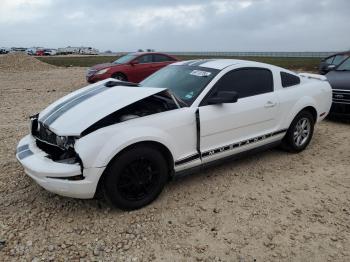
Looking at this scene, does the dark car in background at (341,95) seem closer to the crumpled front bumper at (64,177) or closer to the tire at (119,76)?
the crumpled front bumper at (64,177)

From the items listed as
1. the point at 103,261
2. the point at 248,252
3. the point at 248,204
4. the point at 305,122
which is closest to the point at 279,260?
the point at 248,252

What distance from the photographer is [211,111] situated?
4.03 metres

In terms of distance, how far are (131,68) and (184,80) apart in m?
8.39

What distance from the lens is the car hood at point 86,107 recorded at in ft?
11.2

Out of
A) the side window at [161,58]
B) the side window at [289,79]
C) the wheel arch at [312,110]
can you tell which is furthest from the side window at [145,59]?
the wheel arch at [312,110]

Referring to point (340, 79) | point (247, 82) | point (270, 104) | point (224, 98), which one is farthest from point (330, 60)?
point (224, 98)

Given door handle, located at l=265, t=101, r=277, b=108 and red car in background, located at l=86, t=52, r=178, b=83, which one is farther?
red car in background, located at l=86, t=52, r=178, b=83

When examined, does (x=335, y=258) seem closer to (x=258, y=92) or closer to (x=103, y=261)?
(x=103, y=261)

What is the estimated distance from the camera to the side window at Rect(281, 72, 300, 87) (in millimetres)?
5042

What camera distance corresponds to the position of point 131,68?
41.0 feet

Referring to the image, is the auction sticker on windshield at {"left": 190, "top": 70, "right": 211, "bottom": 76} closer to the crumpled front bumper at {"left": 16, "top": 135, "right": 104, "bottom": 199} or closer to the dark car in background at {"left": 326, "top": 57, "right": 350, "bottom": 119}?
the crumpled front bumper at {"left": 16, "top": 135, "right": 104, "bottom": 199}

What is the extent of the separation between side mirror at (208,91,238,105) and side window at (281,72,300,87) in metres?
1.42

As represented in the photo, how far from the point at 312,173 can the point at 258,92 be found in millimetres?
1334

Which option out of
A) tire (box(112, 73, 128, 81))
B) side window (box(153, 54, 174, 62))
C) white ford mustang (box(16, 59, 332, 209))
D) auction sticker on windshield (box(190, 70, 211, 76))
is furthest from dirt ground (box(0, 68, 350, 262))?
side window (box(153, 54, 174, 62))
